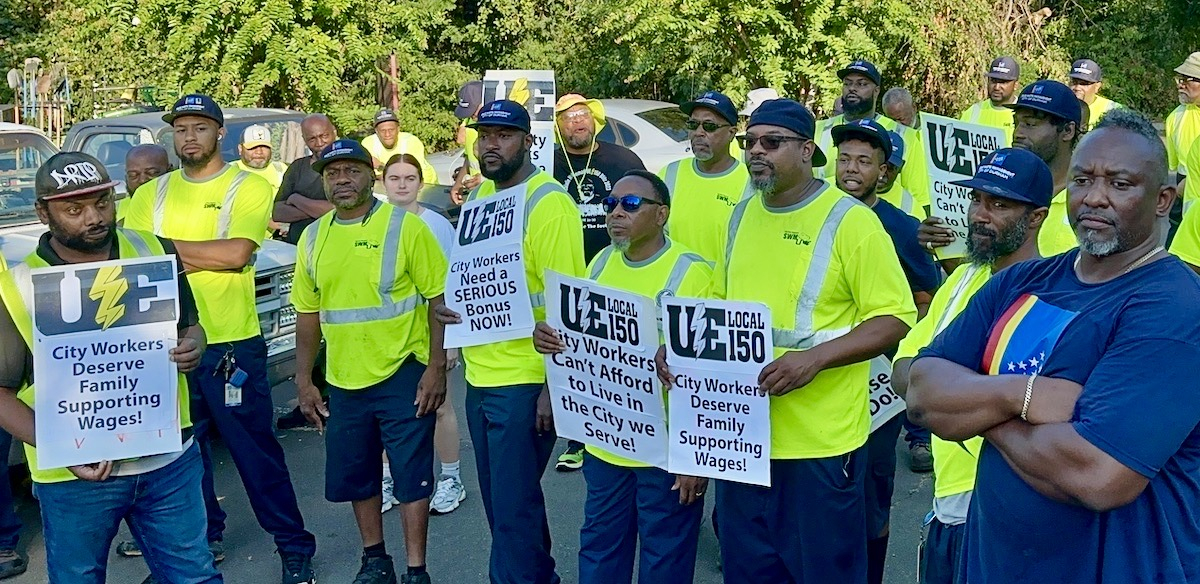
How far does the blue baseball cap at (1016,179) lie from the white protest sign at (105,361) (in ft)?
8.97

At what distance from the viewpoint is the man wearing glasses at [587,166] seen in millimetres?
7473

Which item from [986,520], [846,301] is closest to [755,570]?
[846,301]

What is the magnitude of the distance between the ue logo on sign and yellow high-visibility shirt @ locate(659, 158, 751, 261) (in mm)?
2622

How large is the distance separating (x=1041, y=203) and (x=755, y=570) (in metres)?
1.58

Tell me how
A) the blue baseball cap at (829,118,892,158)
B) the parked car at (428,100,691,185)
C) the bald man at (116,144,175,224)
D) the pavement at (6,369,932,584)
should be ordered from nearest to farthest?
1. the blue baseball cap at (829,118,892,158)
2. the pavement at (6,369,932,584)
3. the bald man at (116,144,175,224)
4. the parked car at (428,100,691,185)

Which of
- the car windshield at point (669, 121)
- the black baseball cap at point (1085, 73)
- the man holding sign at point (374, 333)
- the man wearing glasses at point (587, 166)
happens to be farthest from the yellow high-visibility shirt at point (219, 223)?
the car windshield at point (669, 121)

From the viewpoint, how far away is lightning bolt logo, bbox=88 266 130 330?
13.7 ft

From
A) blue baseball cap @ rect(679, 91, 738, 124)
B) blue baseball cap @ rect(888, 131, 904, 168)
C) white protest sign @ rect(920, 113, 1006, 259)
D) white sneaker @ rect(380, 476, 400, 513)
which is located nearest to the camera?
white protest sign @ rect(920, 113, 1006, 259)

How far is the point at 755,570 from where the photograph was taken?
4.21 meters

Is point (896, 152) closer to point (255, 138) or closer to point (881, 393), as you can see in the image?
point (881, 393)

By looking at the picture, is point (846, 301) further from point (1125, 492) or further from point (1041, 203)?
point (1125, 492)

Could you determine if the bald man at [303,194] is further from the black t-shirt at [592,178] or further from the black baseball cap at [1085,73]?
the black baseball cap at [1085,73]

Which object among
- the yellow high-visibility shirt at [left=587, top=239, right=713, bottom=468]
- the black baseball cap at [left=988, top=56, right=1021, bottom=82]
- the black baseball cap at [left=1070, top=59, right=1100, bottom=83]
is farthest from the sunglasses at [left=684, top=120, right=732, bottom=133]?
the black baseball cap at [left=1070, top=59, right=1100, bottom=83]

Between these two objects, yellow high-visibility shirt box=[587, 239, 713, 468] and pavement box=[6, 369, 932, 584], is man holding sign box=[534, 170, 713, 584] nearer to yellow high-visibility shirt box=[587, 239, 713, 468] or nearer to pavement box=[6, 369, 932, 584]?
yellow high-visibility shirt box=[587, 239, 713, 468]
